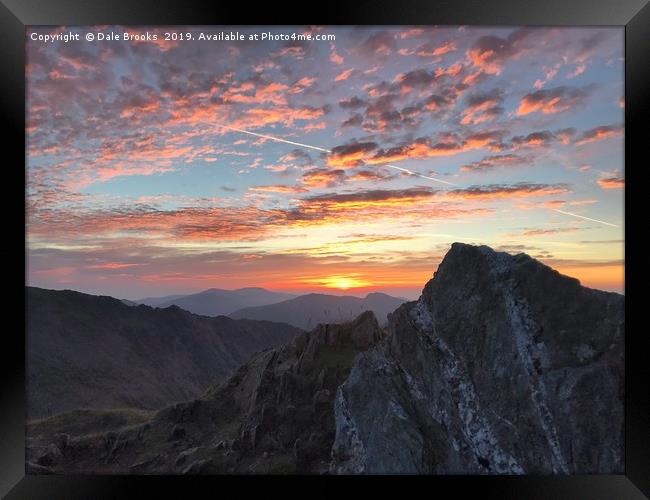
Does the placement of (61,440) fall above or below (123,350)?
above

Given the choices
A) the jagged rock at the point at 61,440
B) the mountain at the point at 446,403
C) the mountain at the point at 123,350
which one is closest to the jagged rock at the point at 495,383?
the mountain at the point at 446,403

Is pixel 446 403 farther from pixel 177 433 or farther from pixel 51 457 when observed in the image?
pixel 51 457

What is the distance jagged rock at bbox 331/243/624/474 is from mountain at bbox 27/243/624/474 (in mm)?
31

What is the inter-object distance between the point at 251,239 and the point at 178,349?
47875 millimetres

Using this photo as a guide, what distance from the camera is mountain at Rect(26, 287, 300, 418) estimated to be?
118 ft

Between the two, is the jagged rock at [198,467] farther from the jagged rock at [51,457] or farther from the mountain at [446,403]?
the jagged rock at [51,457]

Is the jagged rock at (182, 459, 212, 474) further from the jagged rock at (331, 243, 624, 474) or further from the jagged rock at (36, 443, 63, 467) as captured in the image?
the jagged rock at (36, 443, 63, 467)

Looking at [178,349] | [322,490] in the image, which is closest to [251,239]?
[322,490]

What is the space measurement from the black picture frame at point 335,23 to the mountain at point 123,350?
74.6ft

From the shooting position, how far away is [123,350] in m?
48.6

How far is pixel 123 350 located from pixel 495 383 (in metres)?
47.9

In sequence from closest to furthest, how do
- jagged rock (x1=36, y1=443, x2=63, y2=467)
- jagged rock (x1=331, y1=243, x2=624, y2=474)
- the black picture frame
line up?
the black picture frame → jagged rock (x1=331, y1=243, x2=624, y2=474) → jagged rock (x1=36, y1=443, x2=63, y2=467)

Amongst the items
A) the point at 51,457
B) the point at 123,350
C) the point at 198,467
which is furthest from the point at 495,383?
the point at 123,350

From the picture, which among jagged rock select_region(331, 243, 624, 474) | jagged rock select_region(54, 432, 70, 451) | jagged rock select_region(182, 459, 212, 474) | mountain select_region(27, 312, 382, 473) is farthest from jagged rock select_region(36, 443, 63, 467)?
jagged rock select_region(331, 243, 624, 474)
